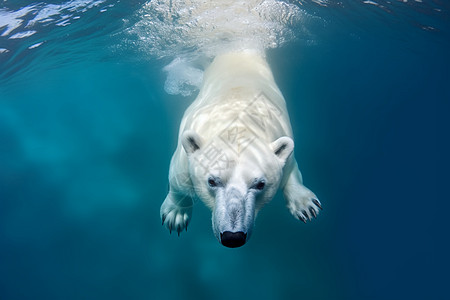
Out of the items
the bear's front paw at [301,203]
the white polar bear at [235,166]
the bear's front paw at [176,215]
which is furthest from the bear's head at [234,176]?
the bear's front paw at [176,215]

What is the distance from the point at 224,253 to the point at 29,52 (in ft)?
31.7

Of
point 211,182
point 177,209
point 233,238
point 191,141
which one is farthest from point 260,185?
point 177,209

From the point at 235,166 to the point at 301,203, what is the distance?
5.24ft

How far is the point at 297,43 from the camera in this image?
11.3 metres

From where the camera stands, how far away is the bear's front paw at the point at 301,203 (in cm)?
375

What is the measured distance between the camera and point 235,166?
264cm

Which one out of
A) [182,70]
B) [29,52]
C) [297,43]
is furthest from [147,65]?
[297,43]

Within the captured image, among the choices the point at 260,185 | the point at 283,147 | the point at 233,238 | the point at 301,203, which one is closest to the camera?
the point at 233,238

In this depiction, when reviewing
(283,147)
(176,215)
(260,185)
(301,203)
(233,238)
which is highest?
(283,147)

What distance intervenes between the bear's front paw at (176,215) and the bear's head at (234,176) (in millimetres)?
1312

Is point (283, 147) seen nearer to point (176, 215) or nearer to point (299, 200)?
point (299, 200)

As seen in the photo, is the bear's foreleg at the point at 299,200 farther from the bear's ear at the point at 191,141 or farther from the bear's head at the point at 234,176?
the bear's ear at the point at 191,141

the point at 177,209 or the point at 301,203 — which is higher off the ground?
the point at 301,203

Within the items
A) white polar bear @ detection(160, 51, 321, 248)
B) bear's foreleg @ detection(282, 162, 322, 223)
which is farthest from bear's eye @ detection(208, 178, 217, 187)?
bear's foreleg @ detection(282, 162, 322, 223)
